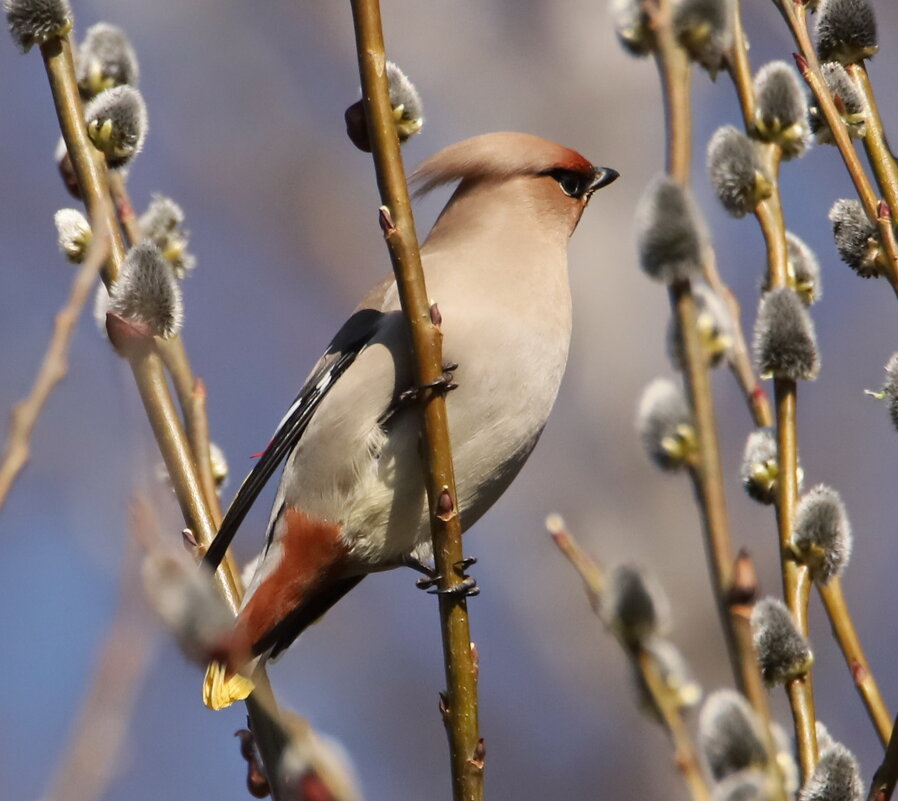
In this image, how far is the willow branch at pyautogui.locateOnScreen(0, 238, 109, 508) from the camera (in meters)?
1.39

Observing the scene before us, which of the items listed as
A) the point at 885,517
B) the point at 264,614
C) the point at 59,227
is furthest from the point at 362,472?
the point at 885,517

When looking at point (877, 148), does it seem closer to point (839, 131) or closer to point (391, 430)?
point (839, 131)

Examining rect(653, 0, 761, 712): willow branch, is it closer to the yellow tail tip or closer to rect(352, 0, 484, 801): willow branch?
rect(352, 0, 484, 801): willow branch

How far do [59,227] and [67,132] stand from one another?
18cm

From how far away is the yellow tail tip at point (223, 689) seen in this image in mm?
2842

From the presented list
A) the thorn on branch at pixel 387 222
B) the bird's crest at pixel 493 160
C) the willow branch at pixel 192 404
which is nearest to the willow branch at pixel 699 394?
the thorn on branch at pixel 387 222

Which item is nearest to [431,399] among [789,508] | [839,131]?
[789,508]

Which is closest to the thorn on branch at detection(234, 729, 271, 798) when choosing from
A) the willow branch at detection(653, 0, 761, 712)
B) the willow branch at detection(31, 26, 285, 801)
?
the willow branch at detection(31, 26, 285, 801)

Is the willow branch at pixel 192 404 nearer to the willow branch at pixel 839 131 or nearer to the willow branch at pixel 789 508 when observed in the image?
the willow branch at pixel 789 508

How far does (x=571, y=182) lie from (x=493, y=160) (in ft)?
0.81

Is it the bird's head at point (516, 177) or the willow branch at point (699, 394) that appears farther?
the bird's head at point (516, 177)

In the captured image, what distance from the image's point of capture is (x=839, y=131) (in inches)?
73.7

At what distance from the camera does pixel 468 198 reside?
11.8ft

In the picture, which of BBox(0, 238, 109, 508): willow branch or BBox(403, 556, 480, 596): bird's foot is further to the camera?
BBox(403, 556, 480, 596): bird's foot
